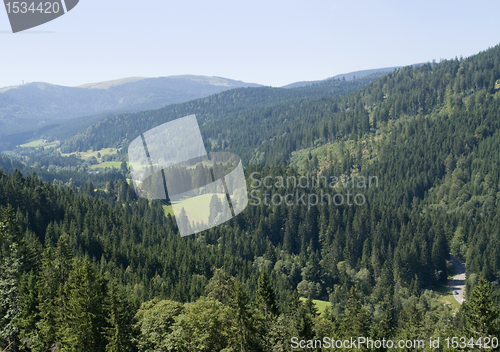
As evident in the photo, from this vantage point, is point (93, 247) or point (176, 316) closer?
point (176, 316)

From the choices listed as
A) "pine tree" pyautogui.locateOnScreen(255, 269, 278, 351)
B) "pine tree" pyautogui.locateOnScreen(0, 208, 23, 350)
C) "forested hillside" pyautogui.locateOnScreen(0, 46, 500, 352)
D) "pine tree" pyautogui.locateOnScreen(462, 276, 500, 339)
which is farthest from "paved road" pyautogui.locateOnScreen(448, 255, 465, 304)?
"pine tree" pyautogui.locateOnScreen(0, 208, 23, 350)

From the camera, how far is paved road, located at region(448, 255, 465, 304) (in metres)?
114

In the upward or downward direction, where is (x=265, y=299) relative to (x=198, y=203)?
downward

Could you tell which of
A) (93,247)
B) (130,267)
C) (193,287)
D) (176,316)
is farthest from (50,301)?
(93,247)

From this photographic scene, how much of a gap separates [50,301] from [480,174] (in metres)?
200

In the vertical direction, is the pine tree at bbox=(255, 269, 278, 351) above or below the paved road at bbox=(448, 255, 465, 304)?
above

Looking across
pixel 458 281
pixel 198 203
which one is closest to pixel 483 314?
pixel 198 203

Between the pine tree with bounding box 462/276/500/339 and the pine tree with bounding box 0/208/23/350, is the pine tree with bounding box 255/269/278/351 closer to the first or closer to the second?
the pine tree with bounding box 462/276/500/339

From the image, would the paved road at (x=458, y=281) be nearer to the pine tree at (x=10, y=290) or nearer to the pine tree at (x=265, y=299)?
the pine tree at (x=265, y=299)

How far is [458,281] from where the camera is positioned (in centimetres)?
12525

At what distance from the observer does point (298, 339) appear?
128ft

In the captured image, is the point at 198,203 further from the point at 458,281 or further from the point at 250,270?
the point at 458,281

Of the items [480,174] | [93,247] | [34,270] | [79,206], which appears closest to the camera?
[34,270]

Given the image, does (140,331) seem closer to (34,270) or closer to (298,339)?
(298,339)
